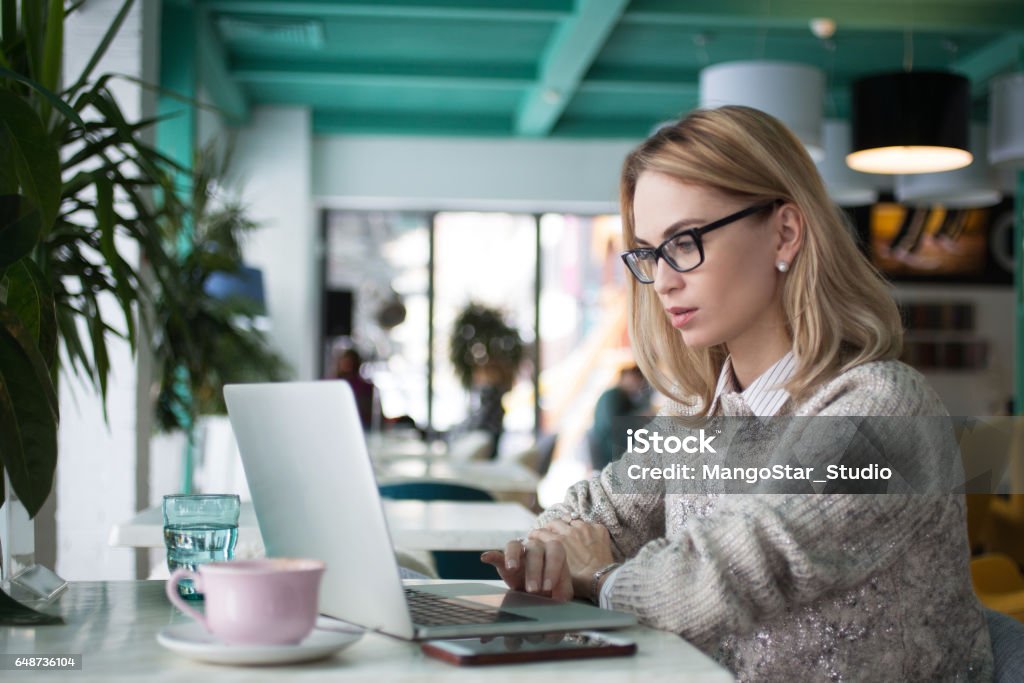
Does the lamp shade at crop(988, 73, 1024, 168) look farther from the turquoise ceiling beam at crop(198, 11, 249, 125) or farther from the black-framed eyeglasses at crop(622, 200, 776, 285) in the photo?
the black-framed eyeglasses at crop(622, 200, 776, 285)

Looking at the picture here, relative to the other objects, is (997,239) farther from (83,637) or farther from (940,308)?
(83,637)

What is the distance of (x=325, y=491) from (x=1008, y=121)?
6186 mm

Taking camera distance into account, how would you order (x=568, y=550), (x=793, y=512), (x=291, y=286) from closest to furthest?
(x=793, y=512) → (x=568, y=550) → (x=291, y=286)

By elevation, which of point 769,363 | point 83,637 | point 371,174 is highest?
point 371,174

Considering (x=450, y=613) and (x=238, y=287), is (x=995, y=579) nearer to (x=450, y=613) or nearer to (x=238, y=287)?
(x=450, y=613)

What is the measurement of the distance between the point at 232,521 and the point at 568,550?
416 millimetres

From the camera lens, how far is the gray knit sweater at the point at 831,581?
3.71 feet

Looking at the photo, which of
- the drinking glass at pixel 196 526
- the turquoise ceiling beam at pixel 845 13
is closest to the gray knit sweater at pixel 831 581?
the drinking glass at pixel 196 526

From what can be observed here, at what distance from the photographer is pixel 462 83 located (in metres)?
9.12

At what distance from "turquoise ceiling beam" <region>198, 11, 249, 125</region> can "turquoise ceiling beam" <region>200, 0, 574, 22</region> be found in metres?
0.35

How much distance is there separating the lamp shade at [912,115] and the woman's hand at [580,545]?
4931mm

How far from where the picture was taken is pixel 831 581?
1.16m

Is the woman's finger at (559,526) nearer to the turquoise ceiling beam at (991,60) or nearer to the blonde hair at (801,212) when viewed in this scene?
the blonde hair at (801,212)

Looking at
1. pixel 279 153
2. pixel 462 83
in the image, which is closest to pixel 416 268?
pixel 279 153
